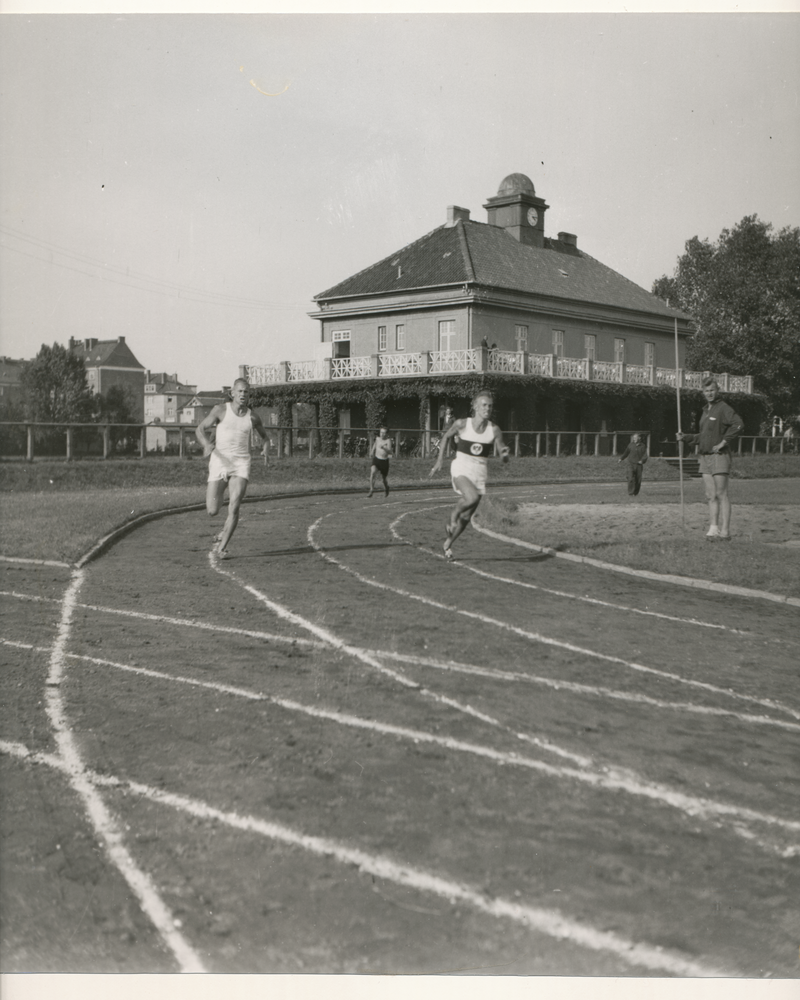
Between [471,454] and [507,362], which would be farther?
[507,362]

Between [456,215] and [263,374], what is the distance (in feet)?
36.9

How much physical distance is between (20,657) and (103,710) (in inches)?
61.1

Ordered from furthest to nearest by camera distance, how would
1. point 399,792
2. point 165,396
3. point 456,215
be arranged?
point 165,396 → point 456,215 → point 399,792

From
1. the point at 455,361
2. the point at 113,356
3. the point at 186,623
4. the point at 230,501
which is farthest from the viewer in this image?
the point at 113,356

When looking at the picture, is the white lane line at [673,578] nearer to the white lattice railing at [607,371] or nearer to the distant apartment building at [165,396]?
the white lattice railing at [607,371]

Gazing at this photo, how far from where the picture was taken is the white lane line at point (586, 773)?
4.21m

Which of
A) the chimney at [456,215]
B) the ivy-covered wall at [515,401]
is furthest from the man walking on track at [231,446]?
the chimney at [456,215]

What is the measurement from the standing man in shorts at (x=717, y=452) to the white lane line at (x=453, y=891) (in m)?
11.2

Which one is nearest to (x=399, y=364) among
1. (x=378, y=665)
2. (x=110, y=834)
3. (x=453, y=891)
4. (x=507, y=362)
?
(x=507, y=362)

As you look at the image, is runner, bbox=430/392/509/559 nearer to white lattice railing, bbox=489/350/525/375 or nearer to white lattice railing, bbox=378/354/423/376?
white lattice railing, bbox=489/350/525/375

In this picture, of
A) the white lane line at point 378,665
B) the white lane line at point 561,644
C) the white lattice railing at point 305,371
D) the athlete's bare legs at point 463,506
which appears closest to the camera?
the white lane line at point 378,665

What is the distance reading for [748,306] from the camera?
43.8 meters

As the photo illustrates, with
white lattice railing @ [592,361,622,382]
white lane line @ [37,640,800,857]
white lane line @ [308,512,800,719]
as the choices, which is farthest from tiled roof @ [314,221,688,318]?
white lane line @ [37,640,800,857]

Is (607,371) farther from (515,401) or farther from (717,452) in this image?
(717,452)
